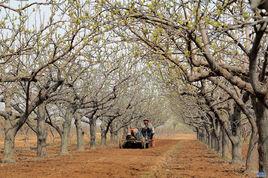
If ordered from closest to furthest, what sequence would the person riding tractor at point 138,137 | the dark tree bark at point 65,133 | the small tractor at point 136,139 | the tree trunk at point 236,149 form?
the tree trunk at point 236,149
the dark tree bark at point 65,133
the small tractor at point 136,139
the person riding tractor at point 138,137

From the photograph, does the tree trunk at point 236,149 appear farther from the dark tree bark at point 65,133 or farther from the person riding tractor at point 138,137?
the person riding tractor at point 138,137

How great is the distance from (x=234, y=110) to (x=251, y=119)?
232 inches

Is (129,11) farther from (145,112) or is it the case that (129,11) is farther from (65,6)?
(145,112)

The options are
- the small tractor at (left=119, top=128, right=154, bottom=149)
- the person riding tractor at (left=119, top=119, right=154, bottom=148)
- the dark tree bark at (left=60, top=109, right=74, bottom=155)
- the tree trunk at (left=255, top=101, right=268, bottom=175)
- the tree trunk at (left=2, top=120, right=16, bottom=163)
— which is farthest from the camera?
the person riding tractor at (left=119, top=119, right=154, bottom=148)

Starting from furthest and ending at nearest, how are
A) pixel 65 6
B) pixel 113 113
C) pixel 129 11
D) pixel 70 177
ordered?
pixel 113 113, pixel 65 6, pixel 70 177, pixel 129 11

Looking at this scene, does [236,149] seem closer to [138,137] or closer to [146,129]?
[138,137]

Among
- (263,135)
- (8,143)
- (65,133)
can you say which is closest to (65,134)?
(65,133)

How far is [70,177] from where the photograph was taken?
51.7 ft

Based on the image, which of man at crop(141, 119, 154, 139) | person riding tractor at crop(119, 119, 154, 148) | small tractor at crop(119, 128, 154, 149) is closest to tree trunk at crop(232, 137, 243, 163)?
small tractor at crop(119, 128, 154, 149)

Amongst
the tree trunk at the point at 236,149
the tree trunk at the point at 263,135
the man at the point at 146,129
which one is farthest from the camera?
the man at the point at 146,129

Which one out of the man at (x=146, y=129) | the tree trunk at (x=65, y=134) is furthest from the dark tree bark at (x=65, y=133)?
the man at (x=146, y=129)

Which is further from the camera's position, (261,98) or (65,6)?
(65,6)

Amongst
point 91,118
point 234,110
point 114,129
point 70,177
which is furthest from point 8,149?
point 114,129

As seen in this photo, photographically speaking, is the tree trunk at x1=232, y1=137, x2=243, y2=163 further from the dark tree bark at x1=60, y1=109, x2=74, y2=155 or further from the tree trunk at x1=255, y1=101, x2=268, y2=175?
the dark tree bark at x1=60, y1=109, x2=74, y2=155
